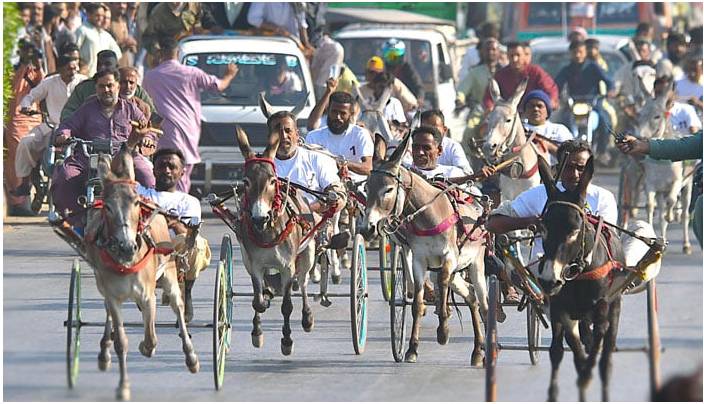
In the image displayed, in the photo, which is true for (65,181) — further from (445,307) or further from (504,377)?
(504,377)

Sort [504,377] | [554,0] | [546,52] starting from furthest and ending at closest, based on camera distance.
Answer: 1. [554,0]
2. [546,52]
3. [504,377]

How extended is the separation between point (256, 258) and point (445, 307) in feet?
4.25

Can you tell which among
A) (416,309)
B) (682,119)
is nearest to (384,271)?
(416,309)

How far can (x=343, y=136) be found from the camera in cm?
1488

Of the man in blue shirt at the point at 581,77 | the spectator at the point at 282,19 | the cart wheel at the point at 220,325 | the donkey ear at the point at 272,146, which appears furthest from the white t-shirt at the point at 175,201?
the man in blue shirt at the point at 581,77

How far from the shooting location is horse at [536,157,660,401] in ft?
31.6

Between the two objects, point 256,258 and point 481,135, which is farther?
point 481,135

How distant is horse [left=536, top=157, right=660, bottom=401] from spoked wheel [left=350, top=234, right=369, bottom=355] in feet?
7.39

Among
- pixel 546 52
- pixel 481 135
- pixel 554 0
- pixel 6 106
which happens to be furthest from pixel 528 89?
pixel 554 0

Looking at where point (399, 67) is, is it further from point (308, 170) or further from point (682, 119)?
point (308, 170)

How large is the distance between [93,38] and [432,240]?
11.5 m

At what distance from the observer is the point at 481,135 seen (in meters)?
19.4

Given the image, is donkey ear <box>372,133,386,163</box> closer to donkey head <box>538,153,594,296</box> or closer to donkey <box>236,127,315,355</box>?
donkey <box>236,127,315,355</box>

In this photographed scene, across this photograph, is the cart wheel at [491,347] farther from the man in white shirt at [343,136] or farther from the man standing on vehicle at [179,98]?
the man standing on vehicle at [179,98]
